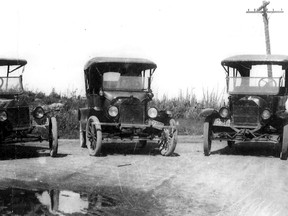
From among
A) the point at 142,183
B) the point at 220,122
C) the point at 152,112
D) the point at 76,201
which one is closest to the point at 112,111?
the point at 152,112

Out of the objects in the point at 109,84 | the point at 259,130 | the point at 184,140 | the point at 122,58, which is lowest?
the point at 184,140

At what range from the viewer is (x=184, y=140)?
1423 cm

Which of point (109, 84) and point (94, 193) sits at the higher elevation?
point (109, 84)

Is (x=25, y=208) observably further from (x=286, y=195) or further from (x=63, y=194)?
Answer: (x=286, y=195)

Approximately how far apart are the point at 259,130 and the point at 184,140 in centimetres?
422

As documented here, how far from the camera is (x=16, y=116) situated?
9484 millimetres

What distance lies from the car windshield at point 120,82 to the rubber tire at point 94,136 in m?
1.26


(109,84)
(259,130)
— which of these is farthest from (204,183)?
(109,84)

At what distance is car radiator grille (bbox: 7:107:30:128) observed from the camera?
939 centimetres

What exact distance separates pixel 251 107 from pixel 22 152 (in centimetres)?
565

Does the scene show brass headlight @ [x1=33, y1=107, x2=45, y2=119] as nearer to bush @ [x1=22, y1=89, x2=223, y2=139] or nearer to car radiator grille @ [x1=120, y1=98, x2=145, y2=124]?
car radiator grille @ [x1=120, y1=98, x2=145, y2=124]

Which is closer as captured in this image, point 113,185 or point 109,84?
point 113,185

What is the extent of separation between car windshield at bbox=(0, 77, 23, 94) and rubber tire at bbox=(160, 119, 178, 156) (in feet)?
12.0

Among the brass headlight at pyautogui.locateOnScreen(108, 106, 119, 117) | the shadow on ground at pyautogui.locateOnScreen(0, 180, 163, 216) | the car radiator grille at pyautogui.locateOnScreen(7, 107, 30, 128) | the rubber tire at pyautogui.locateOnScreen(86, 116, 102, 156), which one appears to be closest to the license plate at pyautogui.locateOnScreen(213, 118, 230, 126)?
the brass headlight at pyautogui.locateOnScreen(108, 106, 119, 117)
